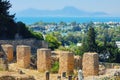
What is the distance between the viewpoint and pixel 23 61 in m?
34.2

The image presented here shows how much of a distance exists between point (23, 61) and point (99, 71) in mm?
6421

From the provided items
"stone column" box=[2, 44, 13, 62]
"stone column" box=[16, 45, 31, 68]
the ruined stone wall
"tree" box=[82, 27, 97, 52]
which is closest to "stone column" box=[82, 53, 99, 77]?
"stone column" box=[16, 45, 31, 68]

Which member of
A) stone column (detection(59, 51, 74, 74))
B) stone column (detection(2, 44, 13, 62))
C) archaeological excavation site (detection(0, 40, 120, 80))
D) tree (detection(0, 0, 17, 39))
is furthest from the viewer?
tree (detection(0, 0, 17, 39))

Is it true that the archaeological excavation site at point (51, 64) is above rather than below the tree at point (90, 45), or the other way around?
above

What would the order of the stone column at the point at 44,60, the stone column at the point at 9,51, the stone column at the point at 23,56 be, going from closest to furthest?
1. the stone column at the point at 44,60
2. the stone column at the point at 23,56
3. the stone column at the point at 9,51

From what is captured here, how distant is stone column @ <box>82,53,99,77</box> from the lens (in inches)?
1131

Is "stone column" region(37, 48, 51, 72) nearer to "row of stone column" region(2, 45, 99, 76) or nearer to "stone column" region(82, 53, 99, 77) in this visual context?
"row of stone column" region(2, 45, 99, 76)

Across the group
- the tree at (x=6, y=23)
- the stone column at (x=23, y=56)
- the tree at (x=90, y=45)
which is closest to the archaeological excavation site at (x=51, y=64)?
the stone column at (x=23, y=56)

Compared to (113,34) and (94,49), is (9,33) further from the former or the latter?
(113,34)

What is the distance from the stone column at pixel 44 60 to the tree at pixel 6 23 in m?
12.3

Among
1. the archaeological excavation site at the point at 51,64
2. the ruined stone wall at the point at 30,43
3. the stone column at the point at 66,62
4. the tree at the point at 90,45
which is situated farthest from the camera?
the tree at the point at 90,45

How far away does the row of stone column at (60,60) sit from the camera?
94.6 feet

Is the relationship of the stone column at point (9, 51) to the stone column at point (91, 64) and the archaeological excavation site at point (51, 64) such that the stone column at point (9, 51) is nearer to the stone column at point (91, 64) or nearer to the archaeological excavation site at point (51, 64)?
the archaeological excavation site at point (51, 64)

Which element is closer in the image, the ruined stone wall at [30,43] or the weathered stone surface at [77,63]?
the weathered stone surface at [77,63]
